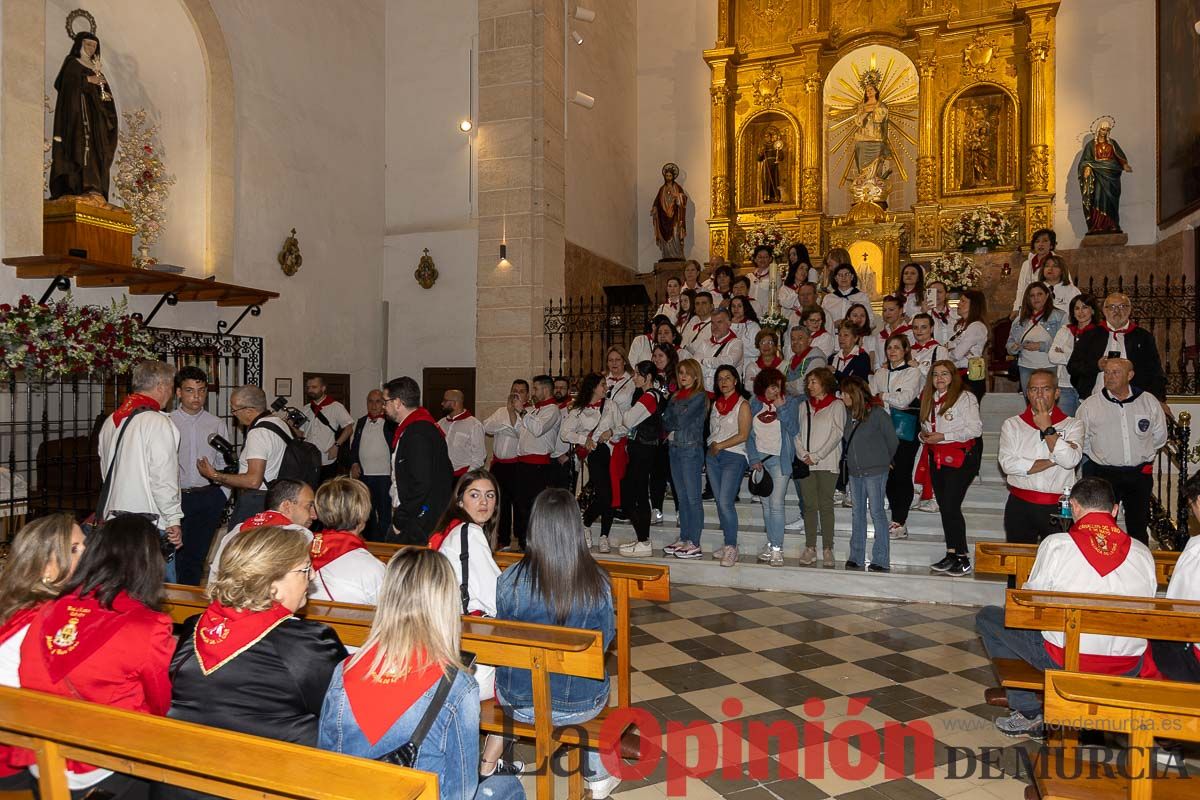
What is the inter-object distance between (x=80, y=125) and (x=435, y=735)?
25.3 ft

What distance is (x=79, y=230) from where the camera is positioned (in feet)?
24.3

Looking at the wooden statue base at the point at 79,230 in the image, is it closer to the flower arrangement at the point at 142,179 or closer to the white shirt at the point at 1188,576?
the flower arrangement at the point at 142,179

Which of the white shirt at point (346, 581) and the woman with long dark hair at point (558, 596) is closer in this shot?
the woman with long dark hair at point (558, 596)

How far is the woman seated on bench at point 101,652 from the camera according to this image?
7.72 feet

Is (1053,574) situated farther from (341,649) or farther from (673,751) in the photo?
(341,649)

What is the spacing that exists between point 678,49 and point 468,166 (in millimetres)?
6212

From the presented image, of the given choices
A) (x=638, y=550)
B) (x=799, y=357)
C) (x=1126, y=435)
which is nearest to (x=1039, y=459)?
(x=1126, y=435)

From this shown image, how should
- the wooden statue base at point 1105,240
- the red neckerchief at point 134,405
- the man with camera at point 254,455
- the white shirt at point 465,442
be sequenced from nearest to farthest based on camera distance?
the red neckerchief at point 134,405
the man with camera at point 254,455
the white shirt at point 465,442
the wooden statue base at point 1105,240

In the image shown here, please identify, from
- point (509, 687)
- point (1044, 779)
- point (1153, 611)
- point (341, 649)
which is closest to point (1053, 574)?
point (1153, 611)

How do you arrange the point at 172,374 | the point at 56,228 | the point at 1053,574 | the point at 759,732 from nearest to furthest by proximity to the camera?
the point at 1053,574
the point at 759,732
the point at 172,374
the point at 56,228

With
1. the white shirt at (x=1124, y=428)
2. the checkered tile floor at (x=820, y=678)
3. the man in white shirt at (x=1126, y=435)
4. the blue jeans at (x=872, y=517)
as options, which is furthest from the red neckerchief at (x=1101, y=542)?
the blue jeans at (x=872, y=517)

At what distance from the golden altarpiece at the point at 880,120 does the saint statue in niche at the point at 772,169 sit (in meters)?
0.02

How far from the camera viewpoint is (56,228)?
24.4ft

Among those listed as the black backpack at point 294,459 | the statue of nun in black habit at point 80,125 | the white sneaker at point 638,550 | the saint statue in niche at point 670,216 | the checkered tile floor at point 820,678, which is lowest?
the checkered tile floor at point 820,678
